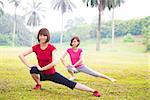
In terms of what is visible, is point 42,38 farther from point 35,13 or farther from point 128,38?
point 128,38

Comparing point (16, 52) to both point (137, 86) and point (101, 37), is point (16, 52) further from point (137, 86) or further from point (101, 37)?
point (137, 86)

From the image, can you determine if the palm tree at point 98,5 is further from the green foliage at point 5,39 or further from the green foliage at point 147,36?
the green foliage at point 5,39

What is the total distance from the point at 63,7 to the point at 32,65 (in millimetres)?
696

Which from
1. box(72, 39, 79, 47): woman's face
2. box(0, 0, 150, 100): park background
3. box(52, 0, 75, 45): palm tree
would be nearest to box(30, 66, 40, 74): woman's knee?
box(0, 0, 150, 100): park background

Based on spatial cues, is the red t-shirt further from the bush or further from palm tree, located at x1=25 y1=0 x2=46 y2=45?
the bush

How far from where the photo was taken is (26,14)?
2672 millimetres

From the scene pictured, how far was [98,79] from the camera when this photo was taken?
2648 mm

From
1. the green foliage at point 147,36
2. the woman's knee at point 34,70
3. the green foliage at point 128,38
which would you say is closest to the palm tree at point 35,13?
the woman's knee at point 34,70

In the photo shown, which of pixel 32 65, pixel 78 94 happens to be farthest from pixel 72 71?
pixel 32 65

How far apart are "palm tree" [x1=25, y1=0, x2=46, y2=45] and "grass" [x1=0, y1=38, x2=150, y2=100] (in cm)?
21

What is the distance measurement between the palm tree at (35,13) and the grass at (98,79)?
210 mm

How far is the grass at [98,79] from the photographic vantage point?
2.30 meters

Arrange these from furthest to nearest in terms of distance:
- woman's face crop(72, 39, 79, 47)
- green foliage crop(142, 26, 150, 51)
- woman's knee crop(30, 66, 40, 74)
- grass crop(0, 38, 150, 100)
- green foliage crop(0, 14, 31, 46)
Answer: green foliage crop(142, 26, 150, 51), green foliage crop(0, 14, 31, 46), woman's face crop(72, 39, 79, 47), grass crop(0, 38, 150, 100), woman's knee crop(30, 66, 40, 74)

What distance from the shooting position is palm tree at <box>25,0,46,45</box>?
261 cm
